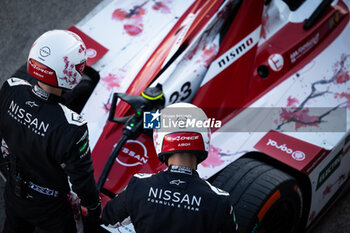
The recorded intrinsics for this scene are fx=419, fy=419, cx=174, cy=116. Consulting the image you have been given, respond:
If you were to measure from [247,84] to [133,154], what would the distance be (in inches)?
42.6

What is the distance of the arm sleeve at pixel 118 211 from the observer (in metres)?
1.95

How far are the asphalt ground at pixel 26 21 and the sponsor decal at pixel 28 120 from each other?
247 cm

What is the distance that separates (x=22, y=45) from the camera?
490 centimetres

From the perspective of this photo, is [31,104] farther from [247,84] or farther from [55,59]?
[247,84]

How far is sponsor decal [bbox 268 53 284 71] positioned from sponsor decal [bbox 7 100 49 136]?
76.4 inches

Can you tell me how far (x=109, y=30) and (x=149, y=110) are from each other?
114 centimetres

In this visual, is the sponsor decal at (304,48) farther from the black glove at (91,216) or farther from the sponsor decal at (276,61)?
the black glove at (91,216)

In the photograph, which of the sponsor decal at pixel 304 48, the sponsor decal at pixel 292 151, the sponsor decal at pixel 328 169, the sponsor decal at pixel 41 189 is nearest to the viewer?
the sponsor decal at pixel 41 189

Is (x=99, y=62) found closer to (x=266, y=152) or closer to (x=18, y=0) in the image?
(x=266, y=152)

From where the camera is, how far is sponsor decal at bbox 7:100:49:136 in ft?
7.18

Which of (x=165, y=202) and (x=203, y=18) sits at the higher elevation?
(x=203, y=18)

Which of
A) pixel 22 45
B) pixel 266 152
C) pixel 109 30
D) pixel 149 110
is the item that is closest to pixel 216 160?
pixel 266 152

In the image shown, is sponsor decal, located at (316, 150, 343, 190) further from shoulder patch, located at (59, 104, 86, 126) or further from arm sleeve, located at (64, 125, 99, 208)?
shoulder patch, located at (59, 104, 86, 126)

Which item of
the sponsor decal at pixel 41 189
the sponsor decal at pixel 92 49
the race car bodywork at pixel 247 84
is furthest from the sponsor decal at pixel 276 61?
the sponsor decal at pixel 41 189
